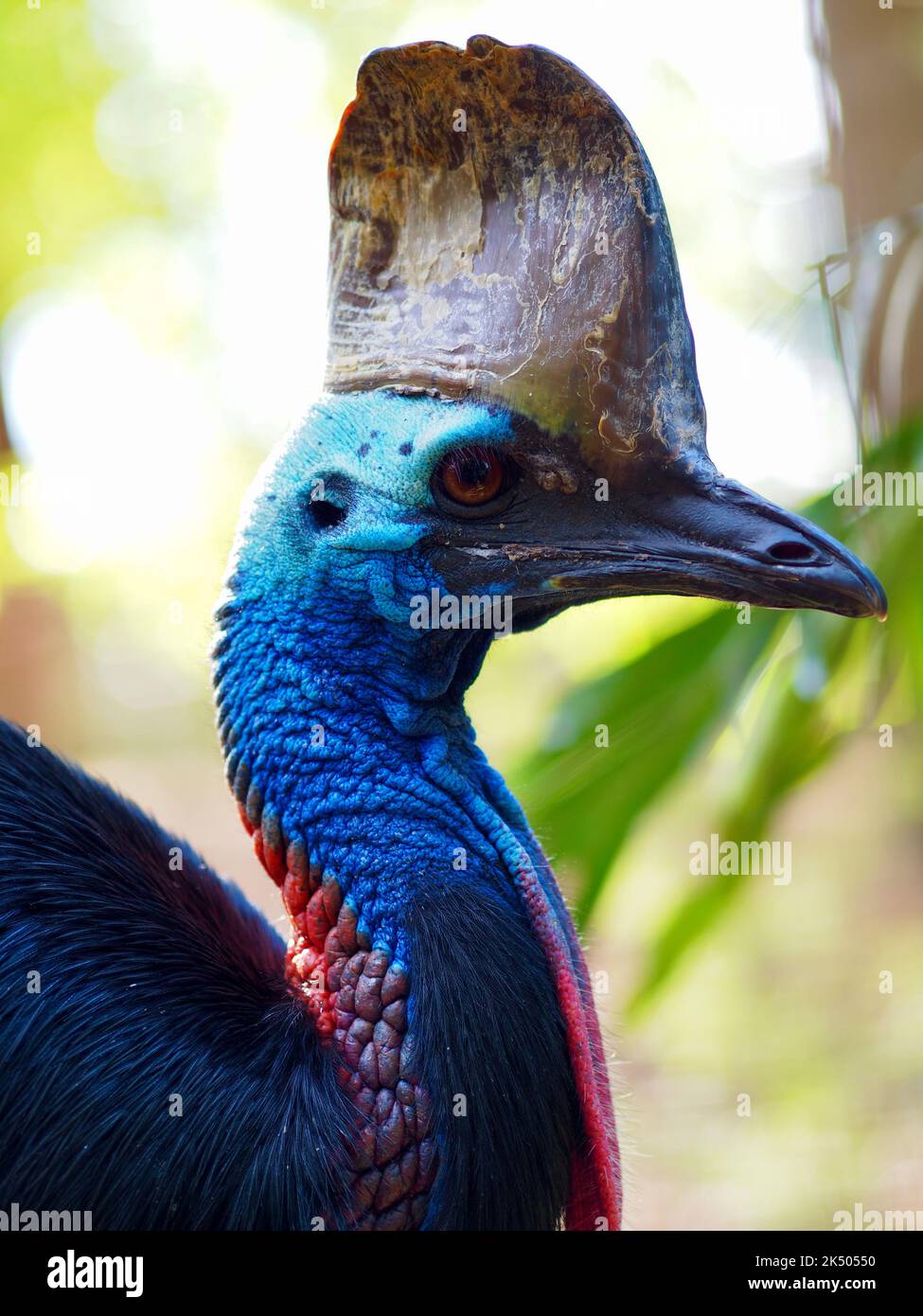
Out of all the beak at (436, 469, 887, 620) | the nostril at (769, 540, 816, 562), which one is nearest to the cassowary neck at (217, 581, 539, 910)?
the beak at (436, 469, 887, 620)

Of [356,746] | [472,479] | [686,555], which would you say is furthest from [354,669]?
[686,555]

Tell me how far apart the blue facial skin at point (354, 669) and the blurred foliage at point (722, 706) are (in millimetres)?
753

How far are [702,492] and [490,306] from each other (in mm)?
322

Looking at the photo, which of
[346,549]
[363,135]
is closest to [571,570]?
[346,549]

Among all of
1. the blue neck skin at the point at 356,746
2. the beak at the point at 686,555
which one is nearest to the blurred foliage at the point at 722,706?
the blue neck skin at the point at 356,746

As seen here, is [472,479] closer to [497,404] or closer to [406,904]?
[497,404]

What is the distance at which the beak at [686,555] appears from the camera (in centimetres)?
144

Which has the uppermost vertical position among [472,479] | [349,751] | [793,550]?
[472,479]

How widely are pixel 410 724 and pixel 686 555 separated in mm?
388

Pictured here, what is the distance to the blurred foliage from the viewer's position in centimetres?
243

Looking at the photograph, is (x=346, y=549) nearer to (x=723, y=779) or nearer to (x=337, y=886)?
(x=337, y=886)

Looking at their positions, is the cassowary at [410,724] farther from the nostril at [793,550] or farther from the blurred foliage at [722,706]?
the blurred foliage at [722,706]

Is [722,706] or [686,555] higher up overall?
[722,706]

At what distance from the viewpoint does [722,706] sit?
251 centimetres
